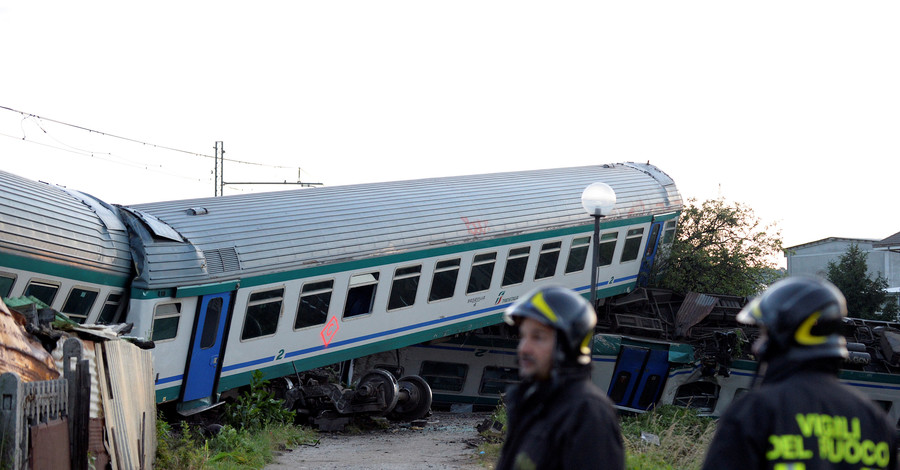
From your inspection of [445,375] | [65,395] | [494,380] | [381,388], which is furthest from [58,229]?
[494,380]

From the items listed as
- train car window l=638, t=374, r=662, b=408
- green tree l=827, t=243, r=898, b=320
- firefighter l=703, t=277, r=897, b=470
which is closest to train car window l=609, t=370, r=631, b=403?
train car window l=638, t=374, r=662, b=408

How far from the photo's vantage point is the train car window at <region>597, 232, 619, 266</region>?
766 inches

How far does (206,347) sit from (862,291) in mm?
27943

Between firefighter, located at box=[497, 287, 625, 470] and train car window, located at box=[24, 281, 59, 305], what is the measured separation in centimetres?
989

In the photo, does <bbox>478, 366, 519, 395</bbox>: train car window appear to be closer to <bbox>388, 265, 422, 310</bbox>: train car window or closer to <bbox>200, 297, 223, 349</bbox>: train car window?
<bbox>388, 265, 422, 310</bbox>: train car window

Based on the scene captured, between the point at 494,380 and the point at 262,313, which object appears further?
the point at 494,380

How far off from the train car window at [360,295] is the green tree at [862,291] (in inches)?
946

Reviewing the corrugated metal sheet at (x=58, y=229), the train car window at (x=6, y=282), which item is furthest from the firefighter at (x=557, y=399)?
the corrugated metal sheet at (x=58, y=229)

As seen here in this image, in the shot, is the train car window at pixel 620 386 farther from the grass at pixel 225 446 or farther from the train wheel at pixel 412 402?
the grass at pixel 225 446

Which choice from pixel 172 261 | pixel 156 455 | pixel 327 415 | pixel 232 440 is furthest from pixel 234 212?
pixel 156 455

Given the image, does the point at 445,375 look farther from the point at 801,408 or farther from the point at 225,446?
the point at 801,408

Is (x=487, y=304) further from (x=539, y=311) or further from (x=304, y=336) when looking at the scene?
(x=539, y=311)

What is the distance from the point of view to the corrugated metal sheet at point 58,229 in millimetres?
11047

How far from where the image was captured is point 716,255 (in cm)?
2277
